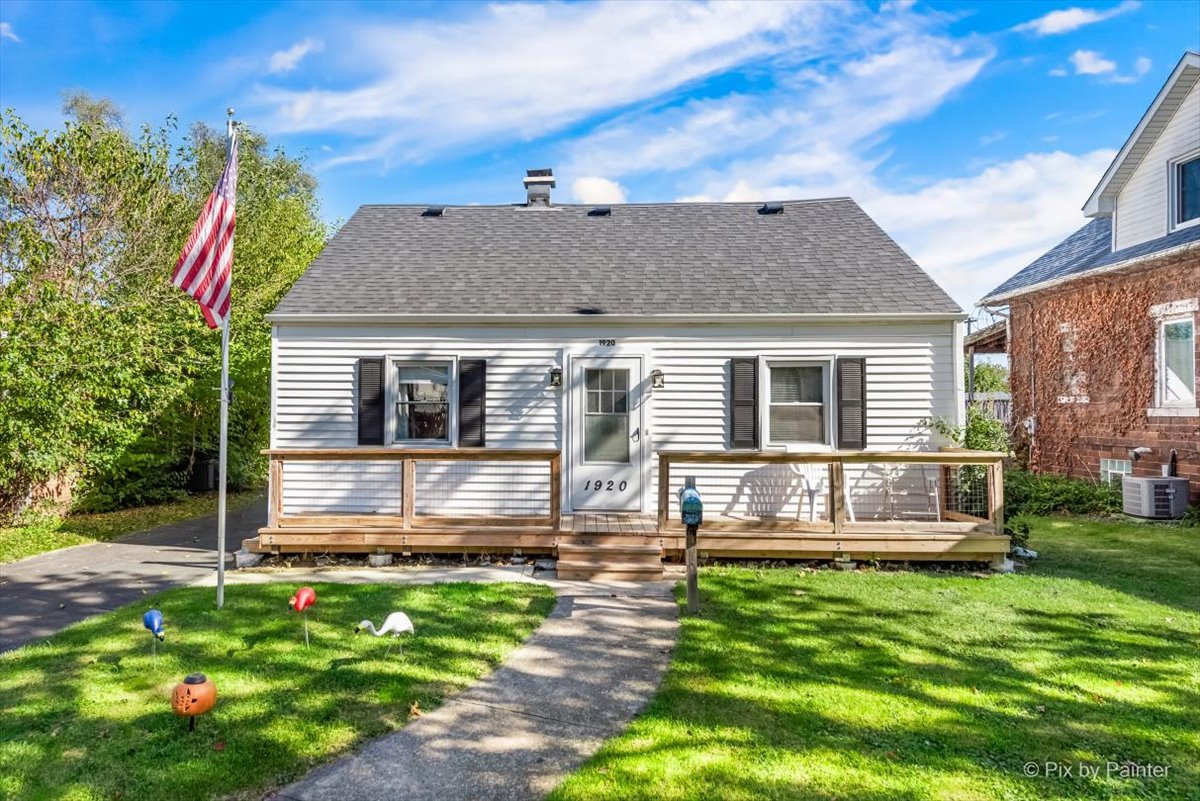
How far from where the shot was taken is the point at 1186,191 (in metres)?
10.2

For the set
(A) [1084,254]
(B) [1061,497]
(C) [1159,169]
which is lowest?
(B) [1061,497]

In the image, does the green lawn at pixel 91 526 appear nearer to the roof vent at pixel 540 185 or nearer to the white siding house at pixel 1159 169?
the roof vent at pixel 540 185

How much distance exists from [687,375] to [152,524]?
357 inches

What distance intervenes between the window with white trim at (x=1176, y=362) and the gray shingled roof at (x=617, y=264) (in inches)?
190

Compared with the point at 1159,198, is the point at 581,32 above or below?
above

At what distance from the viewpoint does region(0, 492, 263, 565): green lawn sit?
8188 millimetres

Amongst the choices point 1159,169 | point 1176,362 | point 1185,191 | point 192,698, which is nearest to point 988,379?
point 1159,169

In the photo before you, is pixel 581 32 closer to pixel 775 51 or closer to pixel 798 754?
pixel 775 51

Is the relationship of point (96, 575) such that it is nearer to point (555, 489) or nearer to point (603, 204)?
point (555, 489)

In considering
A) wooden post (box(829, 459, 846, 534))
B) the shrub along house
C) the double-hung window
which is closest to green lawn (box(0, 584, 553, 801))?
the shrub along house

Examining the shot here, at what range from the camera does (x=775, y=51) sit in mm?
10602

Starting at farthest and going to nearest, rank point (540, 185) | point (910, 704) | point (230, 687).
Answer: point (540, 185), point (230, 687), point (910, 704)

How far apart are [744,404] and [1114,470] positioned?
7981mm

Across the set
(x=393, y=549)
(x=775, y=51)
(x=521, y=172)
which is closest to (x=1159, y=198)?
(x=775, y=51)
